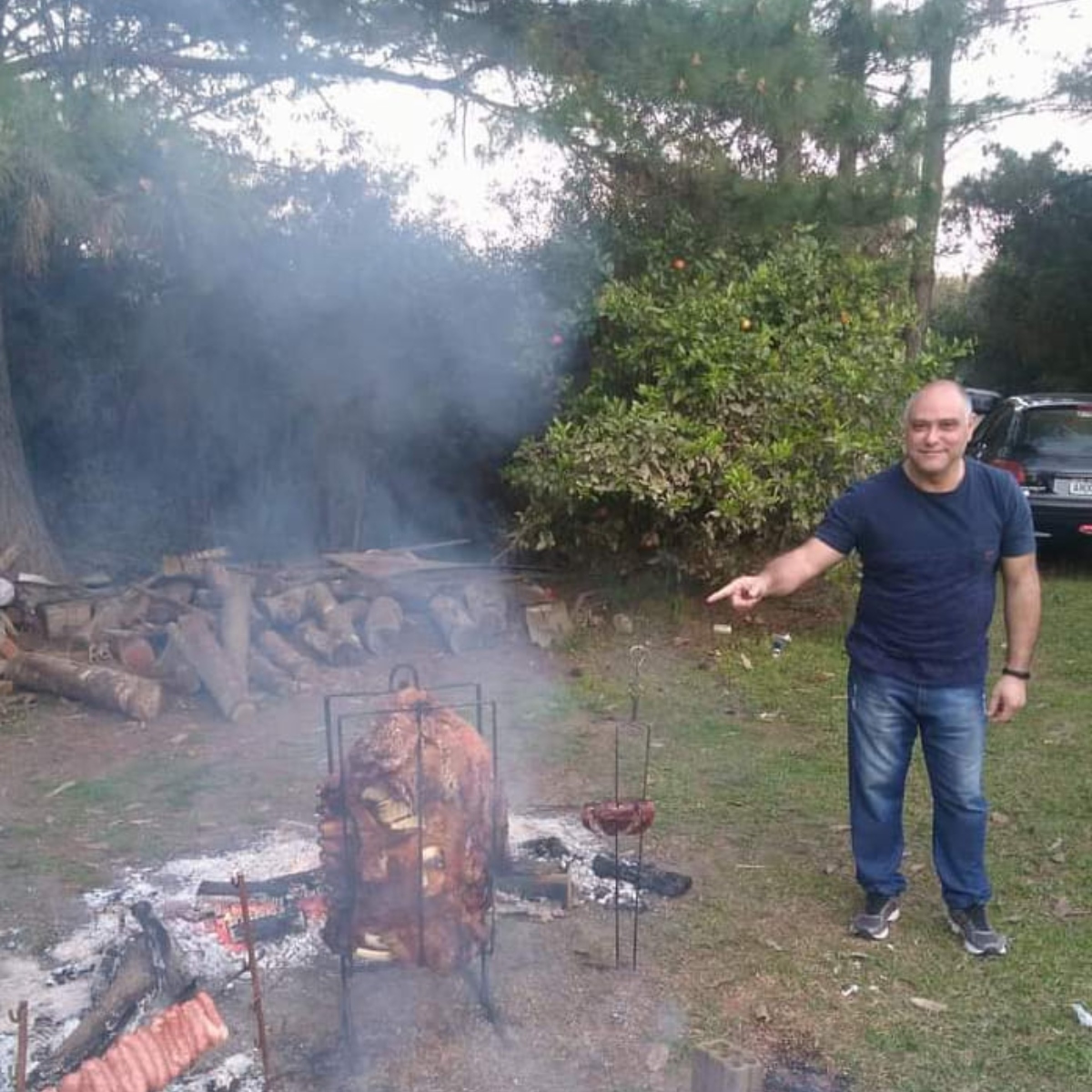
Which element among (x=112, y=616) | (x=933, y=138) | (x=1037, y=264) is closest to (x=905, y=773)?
(x=112, y=616)

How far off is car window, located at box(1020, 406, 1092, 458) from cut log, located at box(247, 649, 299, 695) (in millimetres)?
7134

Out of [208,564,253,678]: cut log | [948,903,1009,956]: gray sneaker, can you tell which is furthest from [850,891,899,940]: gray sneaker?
[208,564,253,678]: cut log

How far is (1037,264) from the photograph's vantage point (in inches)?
899

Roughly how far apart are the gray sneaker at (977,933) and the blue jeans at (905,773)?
4 cm

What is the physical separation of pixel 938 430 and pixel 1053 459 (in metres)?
7.79

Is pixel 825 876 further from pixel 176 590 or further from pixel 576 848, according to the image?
pixel 176 590

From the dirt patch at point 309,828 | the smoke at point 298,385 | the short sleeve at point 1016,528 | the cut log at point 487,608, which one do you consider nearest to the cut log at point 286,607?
the dirt patch at point 309,828

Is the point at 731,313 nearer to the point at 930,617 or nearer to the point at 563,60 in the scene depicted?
the point at 563,60

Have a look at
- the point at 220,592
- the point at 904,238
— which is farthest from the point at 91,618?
the point at 904,238

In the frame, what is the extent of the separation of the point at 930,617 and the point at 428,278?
20.5 ft

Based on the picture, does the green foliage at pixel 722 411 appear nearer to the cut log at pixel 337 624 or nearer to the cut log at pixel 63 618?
the cut log at pixel 337 624

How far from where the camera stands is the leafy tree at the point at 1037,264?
71.7 feet

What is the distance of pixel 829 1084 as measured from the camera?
10.4 ft

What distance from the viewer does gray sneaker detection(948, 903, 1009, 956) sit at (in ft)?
12.8
